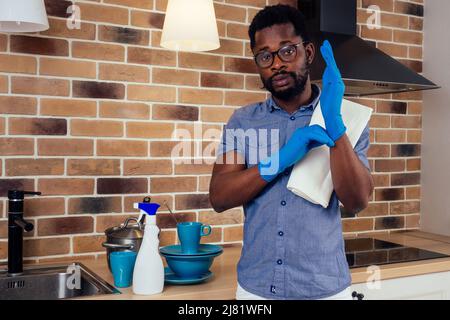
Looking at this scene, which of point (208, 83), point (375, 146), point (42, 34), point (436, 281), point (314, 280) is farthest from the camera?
point (375, 146)

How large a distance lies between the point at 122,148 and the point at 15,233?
1.57 ft

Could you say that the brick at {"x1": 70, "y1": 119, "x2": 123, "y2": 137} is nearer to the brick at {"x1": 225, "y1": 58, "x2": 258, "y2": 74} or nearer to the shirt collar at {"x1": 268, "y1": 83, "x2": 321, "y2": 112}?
the brick at {"x1": 225, "y1": 58, "x2": 258, "y2": 74}

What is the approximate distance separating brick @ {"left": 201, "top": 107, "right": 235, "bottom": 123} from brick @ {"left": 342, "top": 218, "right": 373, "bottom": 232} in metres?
0.75

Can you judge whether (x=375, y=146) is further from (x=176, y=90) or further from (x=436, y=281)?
(x=176, y=90)

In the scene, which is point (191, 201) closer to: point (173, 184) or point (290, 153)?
point (173, 184)

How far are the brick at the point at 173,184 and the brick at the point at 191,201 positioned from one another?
27 mm

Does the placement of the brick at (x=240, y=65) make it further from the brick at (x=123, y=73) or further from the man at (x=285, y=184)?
the man at (x=285, y=184)

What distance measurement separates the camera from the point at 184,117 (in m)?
2.01

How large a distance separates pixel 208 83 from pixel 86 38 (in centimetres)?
50

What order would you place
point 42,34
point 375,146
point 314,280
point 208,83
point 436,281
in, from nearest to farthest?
point 314,280 < point 42,34 < point 436,281 < point 208,83 < point 375,146

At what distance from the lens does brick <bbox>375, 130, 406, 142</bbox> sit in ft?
8.02

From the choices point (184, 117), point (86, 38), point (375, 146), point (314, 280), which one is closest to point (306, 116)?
point (314, 280)

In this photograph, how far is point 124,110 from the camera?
191 centimetres

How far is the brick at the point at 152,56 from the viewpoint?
6.29ft
